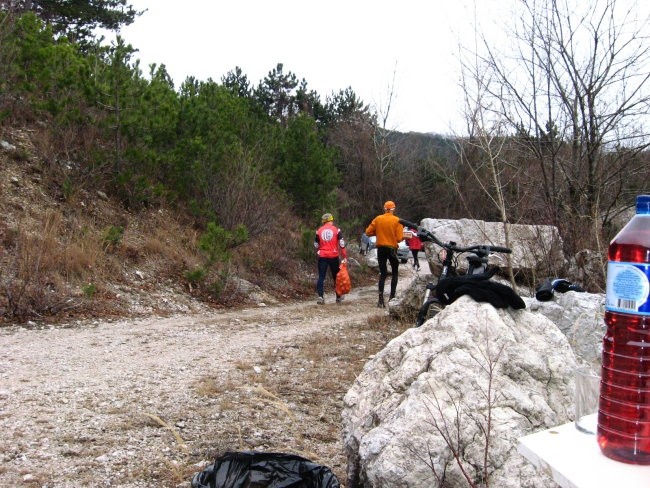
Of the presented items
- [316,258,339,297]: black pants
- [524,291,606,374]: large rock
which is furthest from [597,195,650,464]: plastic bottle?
[316,258,339,297]: black pants

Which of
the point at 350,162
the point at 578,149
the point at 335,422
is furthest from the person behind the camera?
the point at 350,162

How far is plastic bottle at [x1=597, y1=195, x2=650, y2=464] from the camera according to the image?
128 centimetres

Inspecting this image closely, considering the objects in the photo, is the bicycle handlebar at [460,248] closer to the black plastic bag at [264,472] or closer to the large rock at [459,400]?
the large rock at [459,400]

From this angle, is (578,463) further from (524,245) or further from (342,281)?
(342,281)

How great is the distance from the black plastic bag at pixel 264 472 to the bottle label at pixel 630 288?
6.48 ft

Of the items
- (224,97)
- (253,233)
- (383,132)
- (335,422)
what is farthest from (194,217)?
(383,132)

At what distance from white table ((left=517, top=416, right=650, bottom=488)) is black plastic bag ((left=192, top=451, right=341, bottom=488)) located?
1703 mm

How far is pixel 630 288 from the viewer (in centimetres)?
128

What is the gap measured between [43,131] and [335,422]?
11685mm

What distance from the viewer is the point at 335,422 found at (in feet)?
14.8

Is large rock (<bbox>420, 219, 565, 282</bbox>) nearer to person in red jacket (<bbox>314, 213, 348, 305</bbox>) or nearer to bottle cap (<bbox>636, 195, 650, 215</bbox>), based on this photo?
person in red jacket (<bbox>314, 213, 348, 305</bbox>)

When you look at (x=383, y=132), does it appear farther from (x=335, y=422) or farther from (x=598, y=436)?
(x=598, y=436)

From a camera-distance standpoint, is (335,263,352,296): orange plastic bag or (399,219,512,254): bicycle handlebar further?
(335,263,352,296): orange plastic bag

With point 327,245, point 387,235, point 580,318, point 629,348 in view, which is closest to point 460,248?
point 580,318
